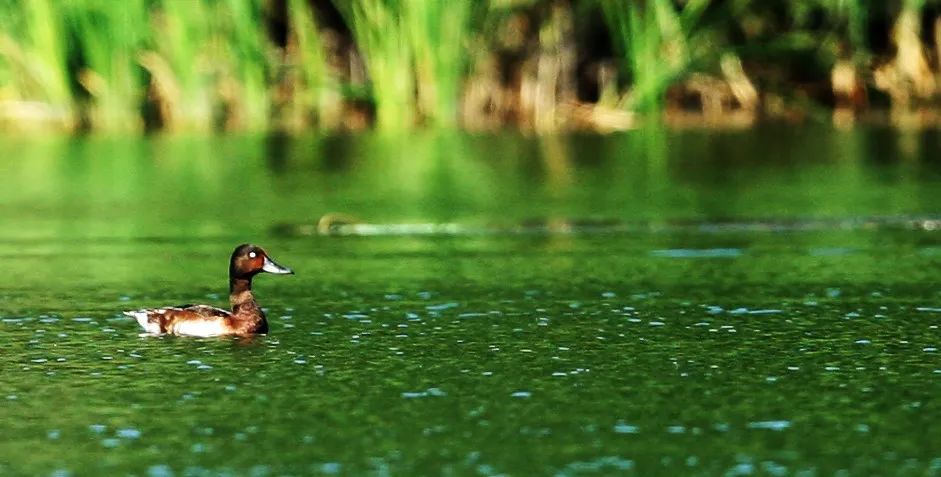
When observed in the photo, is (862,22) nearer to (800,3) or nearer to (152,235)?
(800,3)

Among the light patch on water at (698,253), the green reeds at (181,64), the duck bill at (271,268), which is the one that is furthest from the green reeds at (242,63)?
the duck bill at (271,268)

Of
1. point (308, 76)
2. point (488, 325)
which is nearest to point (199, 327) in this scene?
point (488, 325)

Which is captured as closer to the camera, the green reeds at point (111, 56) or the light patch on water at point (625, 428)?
the light patch on water at point (625, 428)

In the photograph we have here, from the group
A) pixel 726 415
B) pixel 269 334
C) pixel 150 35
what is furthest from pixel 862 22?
pixel 726 415

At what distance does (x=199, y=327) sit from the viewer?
30.4ft

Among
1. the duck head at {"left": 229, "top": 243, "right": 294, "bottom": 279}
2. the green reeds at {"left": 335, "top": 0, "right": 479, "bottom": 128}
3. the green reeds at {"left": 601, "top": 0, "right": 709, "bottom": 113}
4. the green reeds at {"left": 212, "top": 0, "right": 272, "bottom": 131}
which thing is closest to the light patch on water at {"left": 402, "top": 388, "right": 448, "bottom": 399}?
the duck head at {"left": 229, "top": 243, "right": 294, "bottom": 279}

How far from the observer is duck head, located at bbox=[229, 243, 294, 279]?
31.4 feet

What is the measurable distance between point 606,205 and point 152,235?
12.3 feet

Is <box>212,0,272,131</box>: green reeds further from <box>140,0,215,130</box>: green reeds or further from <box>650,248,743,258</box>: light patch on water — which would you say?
<box>650,248,743,258</box>: light patch on water

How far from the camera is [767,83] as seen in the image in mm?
25938

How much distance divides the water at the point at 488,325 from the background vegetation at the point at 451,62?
4221mm

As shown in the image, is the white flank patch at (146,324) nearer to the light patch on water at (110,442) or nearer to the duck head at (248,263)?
the duck head at (248,263)

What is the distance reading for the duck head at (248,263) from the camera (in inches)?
377

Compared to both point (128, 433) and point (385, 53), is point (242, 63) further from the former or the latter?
point (128, 433)
